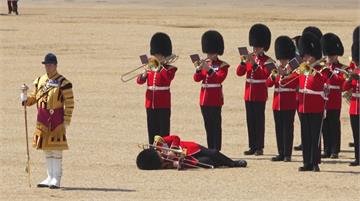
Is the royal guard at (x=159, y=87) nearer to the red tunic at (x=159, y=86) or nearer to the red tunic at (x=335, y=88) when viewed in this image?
the red tunic at (x=159, y=86)

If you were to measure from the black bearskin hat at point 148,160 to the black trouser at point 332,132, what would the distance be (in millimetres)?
2643

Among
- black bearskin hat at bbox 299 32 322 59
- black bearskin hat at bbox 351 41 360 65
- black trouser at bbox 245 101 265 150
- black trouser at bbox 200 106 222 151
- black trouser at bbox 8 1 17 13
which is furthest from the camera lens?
black trouser at bbox 8 1 17 13

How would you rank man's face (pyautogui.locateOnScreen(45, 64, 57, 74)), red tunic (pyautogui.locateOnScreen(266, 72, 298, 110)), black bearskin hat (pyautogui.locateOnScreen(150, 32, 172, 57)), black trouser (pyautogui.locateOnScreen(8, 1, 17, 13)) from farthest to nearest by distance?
black trouser (pyautogui.locateOnScreen(8, 1, 17, 13))
black bearskin hat (pyautogui.locateOnScreen(150, 32, 172, 57))
red tunic (pyautogui.locateOnScreen(266, 72, 298, 110))
man's face (pyautogui.locateOnScreen(45, 64, 57, 74))

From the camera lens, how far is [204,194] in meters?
14.9

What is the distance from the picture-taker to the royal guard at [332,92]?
17.4 m

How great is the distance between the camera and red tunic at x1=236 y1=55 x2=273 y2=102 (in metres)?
18.3

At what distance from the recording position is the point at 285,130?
1781cm

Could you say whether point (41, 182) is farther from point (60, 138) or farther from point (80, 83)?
point (80, 83)

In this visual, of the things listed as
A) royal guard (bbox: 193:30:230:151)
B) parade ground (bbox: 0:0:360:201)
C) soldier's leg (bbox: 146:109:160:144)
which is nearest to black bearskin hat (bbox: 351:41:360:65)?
parade ground (bbox: 0:0:360:201)

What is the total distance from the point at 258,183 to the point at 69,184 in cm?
212

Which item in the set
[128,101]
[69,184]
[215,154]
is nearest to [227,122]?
[128,101]

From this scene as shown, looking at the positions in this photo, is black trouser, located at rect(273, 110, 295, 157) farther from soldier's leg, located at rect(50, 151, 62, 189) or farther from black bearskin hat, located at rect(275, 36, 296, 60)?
soldier's leg, located at rect(50, 151, 62, 189)

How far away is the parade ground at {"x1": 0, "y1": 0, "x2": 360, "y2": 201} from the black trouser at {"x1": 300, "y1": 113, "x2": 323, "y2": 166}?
0.73 ft

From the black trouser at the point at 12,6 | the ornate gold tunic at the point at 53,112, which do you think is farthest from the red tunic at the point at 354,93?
the black trouser at the point at 12,6
